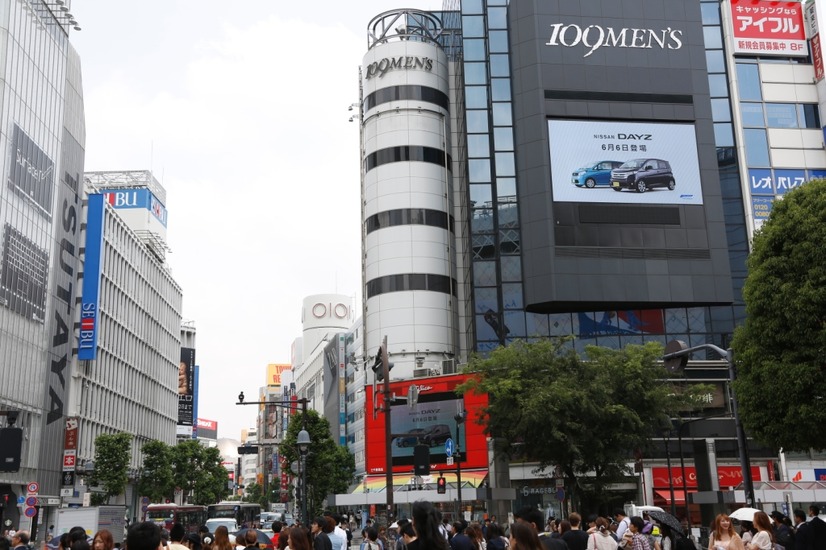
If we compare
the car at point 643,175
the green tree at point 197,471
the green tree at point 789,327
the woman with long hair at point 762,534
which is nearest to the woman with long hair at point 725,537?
the woman with long hair at point 762,534

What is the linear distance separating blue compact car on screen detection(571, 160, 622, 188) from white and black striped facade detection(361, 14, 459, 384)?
33.7ft

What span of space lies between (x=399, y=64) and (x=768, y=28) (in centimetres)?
2762

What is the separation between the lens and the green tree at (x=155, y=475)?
8394cm

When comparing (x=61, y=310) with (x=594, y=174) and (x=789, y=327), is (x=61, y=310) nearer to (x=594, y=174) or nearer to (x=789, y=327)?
(x=594, y=174)

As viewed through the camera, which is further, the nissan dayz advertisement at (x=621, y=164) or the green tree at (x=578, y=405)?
the nissan dayz advertisement at (x=621, y=164)

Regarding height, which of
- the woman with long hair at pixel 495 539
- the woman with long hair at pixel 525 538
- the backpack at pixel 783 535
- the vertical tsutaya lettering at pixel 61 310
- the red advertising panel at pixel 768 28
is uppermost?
the red advertising panel at pixel 768 28

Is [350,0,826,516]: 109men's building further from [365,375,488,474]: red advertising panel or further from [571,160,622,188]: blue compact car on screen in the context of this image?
[365,375,488,474]: red advertising panel

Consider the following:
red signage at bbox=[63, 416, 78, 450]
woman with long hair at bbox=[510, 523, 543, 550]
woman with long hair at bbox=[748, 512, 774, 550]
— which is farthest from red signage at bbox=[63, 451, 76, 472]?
woman with long hair at bbox=[510, 523, 543, 550]

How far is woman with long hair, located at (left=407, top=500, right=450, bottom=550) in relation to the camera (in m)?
7.80

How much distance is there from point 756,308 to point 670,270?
30.8m

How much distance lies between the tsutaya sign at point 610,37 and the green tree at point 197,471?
53930 millimetres

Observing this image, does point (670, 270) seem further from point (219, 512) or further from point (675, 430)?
point (219, 512)

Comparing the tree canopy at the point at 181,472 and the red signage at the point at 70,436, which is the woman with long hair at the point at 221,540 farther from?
the tree canopy at the point at 181,472

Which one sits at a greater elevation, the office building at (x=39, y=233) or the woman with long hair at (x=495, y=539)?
the office building at (x=39, y=233)
